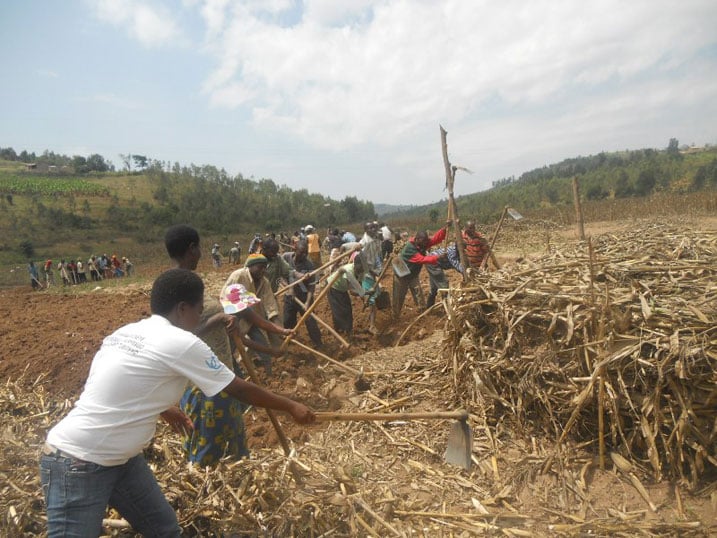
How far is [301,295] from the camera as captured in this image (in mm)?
6781

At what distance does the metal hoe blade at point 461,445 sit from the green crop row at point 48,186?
5871 cm

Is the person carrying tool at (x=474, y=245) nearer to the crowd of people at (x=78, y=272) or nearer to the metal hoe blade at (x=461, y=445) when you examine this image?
the metal hoe blade at (x=461, y=445)

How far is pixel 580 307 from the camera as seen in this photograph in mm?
3377

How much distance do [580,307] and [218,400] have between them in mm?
2690

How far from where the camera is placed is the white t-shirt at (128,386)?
1741 mm

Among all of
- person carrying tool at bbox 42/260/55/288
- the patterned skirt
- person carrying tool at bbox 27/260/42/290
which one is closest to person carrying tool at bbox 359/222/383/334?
the patterned skirt

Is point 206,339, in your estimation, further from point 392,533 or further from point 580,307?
point 580,307

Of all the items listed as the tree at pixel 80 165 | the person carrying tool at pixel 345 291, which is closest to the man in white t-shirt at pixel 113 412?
the person carrying tool at pixel 345 291

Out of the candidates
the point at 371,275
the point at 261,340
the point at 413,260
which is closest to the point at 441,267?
the point at 413,260

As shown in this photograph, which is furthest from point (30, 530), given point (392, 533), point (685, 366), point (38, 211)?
point (38, 211)

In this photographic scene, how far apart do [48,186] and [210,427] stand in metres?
66.0

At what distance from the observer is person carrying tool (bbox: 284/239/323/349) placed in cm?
644

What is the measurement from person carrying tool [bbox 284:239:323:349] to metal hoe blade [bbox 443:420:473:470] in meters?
3.48

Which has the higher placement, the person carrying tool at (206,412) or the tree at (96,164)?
the tree at (96,164)
